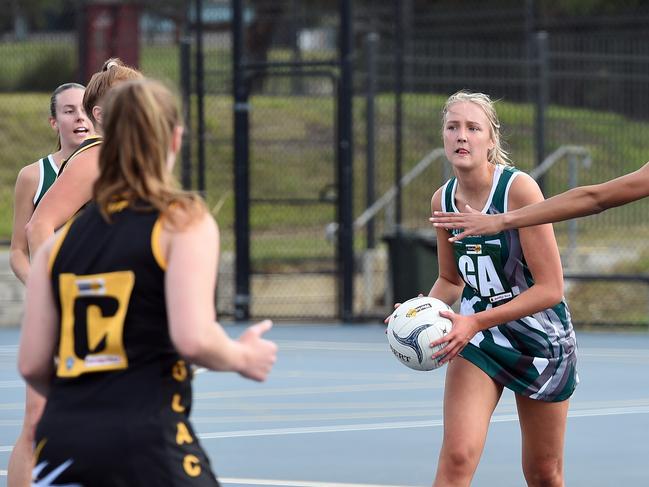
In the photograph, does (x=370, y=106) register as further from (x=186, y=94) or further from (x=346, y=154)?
(x=186, y=94)

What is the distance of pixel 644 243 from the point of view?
13.7m

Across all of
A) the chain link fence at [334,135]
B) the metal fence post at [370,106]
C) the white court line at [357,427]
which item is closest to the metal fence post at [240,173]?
the chain link fence at [334,135]

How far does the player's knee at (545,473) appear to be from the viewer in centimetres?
475

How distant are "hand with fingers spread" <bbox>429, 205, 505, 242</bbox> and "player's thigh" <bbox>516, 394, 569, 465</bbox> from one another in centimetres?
69

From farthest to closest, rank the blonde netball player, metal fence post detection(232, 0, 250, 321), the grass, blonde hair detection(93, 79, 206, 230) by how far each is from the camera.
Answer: the grass
metal fence post detection(232, 0, 250, 321)
the blonde netball player
blonde hair detection(93, 79, 206, 230)

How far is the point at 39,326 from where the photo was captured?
10.2ft

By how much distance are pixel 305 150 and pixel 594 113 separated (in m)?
3.44

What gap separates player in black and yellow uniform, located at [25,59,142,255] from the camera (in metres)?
4.49

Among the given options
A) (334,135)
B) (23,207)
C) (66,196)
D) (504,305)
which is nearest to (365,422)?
(23,207)

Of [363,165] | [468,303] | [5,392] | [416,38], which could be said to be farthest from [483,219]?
[416,38]

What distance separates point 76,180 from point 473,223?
135 centimetres

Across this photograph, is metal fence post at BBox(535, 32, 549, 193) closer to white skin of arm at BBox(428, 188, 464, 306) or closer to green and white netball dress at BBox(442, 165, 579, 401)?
white skin of arm at BBox(428, 188, 464, 306)

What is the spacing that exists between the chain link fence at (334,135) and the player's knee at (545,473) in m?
7.14

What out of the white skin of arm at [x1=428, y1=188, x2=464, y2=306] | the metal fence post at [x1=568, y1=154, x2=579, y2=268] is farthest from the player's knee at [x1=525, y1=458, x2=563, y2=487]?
the metal fence post at [x1=568, y1=154, x2=579, y2=268]
